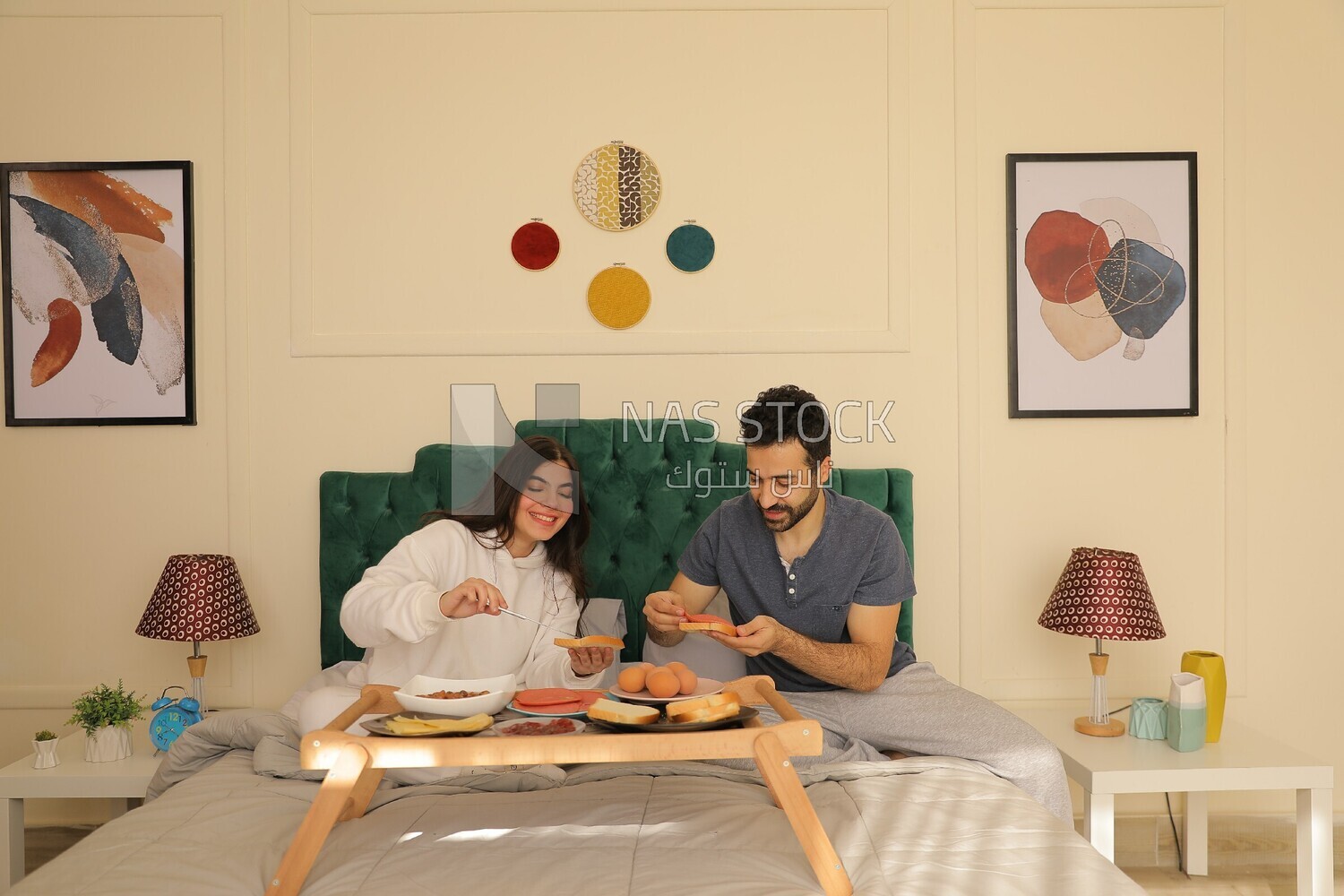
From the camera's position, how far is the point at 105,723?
2.60m

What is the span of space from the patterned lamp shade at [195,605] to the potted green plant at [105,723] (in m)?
0.19

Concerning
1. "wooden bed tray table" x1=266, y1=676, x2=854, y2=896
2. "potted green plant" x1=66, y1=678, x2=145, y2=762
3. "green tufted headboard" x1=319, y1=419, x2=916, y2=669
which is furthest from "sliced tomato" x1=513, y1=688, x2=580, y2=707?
"potted green plant" x1=66, y1=678, x2=145, y2=762

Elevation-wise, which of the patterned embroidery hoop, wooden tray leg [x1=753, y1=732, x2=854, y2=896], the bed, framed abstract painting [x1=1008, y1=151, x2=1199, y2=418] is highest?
the patterned embroidery hoop

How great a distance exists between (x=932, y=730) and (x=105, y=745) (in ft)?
6.81

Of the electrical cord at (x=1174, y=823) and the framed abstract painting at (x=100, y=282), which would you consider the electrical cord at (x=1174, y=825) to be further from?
the framed abstract painting at (x=100, y=282)

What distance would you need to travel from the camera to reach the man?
230cm

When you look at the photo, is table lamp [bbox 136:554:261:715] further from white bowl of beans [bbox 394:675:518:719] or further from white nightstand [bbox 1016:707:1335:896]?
white nightstand [bbox 1016:707:1335:896]

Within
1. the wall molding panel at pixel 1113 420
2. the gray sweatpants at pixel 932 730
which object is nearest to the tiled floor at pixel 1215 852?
the wall molding panel at pixel 1113 420

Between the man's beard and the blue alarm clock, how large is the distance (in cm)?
160

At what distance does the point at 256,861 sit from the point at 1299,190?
3272mm

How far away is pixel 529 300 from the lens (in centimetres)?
303

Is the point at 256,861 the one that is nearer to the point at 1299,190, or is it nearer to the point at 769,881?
the point at 769,881

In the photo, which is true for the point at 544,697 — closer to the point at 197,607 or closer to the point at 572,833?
the point at 572,833

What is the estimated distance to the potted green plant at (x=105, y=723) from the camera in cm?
259
